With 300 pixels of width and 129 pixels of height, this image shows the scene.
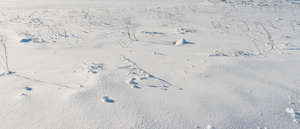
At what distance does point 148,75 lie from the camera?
2002 mm

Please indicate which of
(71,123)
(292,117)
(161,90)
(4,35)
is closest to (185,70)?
(161,90)

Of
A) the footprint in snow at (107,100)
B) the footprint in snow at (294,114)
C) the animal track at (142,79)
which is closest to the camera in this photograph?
the footprint in snow at (294,114)

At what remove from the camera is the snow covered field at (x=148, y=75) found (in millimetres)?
1422

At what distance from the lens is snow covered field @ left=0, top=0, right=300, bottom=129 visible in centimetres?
142

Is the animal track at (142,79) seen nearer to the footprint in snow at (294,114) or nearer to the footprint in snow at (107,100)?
the footprint in snow at (107,100)

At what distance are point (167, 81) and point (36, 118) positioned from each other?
38.5 inches

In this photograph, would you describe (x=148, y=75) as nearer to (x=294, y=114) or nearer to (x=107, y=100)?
(x=107, y=100)

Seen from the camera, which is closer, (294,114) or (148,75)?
(294,114)

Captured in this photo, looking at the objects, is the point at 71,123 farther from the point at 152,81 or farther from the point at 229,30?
the point at 229,30

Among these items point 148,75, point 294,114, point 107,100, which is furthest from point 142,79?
point 294,114

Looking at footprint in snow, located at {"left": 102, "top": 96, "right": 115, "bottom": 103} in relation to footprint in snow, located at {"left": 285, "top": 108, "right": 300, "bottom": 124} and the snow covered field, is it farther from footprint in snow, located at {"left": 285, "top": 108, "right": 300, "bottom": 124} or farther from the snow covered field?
footprint in snow, located at {"left": 285, "top": 108, "right": 300, "bottom": 124}

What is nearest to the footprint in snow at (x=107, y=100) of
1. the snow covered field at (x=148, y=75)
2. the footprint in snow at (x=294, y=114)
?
the snow covered field at (x=148, y=75)

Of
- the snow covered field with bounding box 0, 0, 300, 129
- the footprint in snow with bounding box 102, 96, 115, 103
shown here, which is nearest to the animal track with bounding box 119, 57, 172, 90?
the snow covered field with bounding box 0, 0, 300, 129

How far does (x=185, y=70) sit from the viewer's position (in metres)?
2.11
